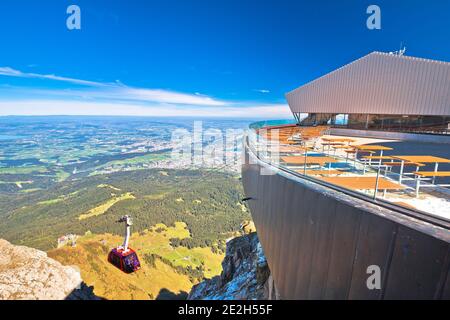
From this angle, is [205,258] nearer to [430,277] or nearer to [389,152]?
[389,152]

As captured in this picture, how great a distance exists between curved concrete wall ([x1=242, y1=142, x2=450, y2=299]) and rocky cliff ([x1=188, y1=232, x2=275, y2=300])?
129 inches

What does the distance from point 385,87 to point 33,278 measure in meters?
29.2

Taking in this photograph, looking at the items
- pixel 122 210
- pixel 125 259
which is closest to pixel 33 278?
pixel 125 259

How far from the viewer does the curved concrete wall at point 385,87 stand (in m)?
15.6

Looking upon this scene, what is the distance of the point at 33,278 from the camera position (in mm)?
14570

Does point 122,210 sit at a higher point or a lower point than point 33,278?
lower

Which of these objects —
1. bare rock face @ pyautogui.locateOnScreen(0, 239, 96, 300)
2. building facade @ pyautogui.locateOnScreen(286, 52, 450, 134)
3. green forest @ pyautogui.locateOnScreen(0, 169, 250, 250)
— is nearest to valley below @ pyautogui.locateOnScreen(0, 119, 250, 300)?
green forest @ pyautogui.locateOnScreen(0, 169, 250, 250)

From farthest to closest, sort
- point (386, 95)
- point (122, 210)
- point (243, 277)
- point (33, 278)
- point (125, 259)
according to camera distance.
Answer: point (122, 210) → point (386, 95) → point (33, 278) → point (243, 277) → point (125, 259)

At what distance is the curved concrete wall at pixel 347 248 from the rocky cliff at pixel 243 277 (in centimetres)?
327

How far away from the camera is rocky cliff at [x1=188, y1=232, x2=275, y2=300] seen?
8.57 metres

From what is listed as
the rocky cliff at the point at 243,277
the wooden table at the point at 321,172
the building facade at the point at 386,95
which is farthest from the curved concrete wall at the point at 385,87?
the wooden table at the point at 321,172

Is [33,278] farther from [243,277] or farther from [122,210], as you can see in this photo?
[122,210]

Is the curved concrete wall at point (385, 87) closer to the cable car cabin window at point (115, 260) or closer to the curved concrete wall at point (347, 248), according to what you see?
the curved concrete wall at point (347, 248)
